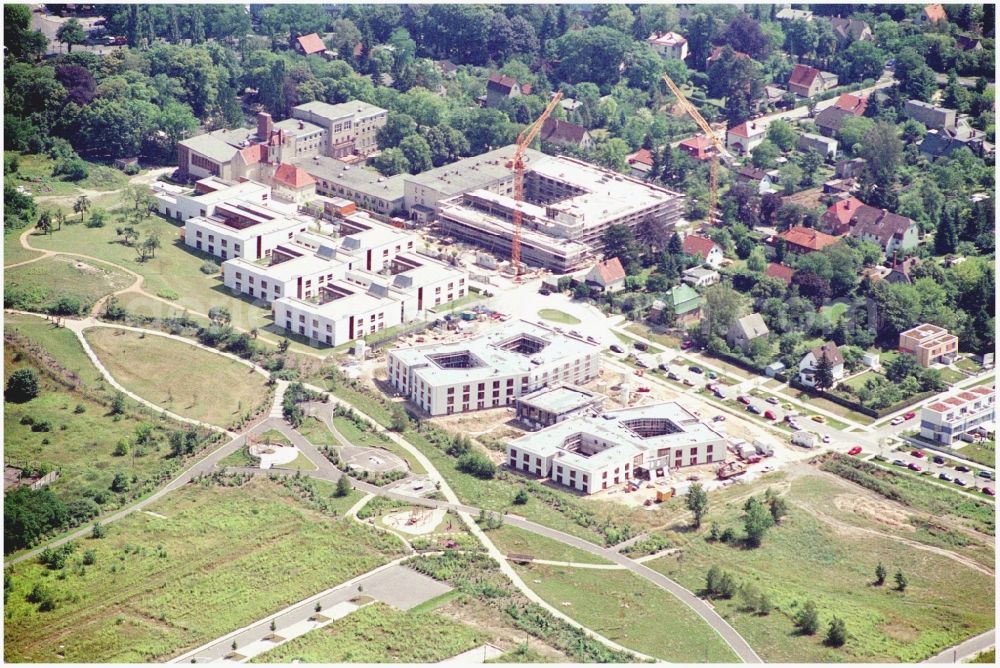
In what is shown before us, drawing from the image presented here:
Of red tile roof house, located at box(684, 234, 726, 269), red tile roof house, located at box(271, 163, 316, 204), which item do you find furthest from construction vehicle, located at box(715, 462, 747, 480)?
red tile roof house, located at box(271, 163, 316, 204)

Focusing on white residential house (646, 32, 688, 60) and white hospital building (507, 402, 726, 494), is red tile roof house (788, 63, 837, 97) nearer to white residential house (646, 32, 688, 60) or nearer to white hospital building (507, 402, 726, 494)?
white residential house (646, 32, 688, 60)

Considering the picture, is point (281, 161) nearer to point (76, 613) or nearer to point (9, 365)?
point (9, 365)

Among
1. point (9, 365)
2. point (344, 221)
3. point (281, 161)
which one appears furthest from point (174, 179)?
point (9, 365)

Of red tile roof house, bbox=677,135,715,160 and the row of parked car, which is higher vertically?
red tile roof house, bbox=677,135,715,160

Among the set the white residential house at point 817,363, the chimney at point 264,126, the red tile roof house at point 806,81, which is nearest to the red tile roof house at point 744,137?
the red tile roof house at point 806,81

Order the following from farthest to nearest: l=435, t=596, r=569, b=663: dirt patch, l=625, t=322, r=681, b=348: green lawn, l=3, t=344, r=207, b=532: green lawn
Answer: l=625, t=322, r=681, b=348: green lawn, l=3, t=344, r=207, b=532: green lawn, l=435, t=596, r=569, b=663: dirt patch

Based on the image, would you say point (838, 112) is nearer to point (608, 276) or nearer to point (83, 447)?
point (608, 276)

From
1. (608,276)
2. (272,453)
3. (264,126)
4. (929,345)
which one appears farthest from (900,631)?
(264,126)

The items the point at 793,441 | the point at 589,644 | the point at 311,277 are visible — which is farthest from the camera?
the point at 311,277
